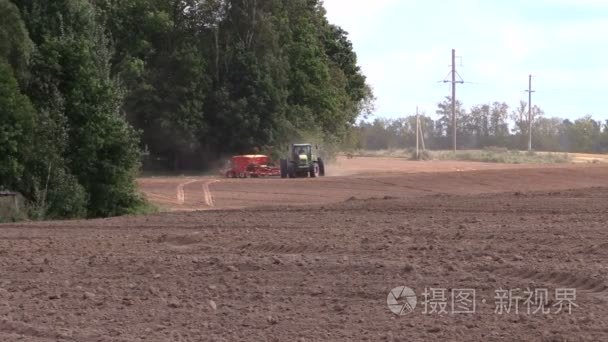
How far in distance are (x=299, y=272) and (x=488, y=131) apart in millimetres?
144462

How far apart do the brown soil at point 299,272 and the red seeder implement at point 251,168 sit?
90.6ft

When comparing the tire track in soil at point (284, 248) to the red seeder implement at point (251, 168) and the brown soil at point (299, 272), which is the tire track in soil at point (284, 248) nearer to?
the brown soil at point (299, 272)

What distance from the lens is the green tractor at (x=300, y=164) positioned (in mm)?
49125

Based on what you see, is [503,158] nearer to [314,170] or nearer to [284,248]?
[314,170]

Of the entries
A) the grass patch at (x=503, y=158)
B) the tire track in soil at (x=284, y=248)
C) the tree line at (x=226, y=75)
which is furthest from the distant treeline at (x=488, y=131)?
the tire track in soil at (x=284, y=248)

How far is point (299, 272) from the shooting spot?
12.4 meters

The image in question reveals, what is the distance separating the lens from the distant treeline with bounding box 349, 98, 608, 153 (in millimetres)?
138875

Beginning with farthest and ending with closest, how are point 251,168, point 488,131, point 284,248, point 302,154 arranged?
point 488,131 → point 251,168 → point 302,154 → point 284,248

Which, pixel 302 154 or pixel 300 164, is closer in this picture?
pixel 300 164

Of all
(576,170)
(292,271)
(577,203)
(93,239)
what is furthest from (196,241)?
(576,170)

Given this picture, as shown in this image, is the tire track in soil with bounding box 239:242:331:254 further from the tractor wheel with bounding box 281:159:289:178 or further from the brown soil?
the tractor wheel with bounding box 281:159:289:178

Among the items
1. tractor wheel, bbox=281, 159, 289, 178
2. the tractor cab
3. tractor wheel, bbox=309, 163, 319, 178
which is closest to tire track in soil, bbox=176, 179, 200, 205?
tractor wheel, bbox=281, 159, 289, 178

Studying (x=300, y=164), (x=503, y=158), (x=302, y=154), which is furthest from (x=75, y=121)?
(x=503, y=158)

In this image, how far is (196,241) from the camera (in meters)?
16.7
